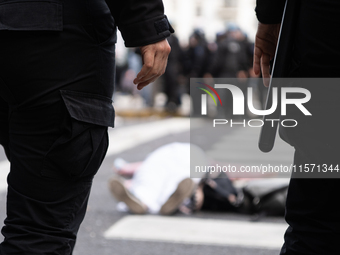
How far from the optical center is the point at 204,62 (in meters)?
12.2

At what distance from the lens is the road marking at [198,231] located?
10.2ft

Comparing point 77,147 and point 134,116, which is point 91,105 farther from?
point 134,116

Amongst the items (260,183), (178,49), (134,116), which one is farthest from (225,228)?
(178,49)

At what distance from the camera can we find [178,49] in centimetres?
1205

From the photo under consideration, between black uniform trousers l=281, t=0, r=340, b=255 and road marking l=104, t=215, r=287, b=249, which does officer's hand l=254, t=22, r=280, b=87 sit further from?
road marking l=104, t=215, r=287, b=249

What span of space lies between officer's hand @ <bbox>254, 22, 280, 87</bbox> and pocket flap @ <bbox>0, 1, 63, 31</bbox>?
0.66 metres

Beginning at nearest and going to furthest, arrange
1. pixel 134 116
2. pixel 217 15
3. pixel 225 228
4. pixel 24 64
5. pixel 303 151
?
pixel 24 64 → pixel 303 151 → pixel 225 228 → pixel 134 116 → pixel 217 15

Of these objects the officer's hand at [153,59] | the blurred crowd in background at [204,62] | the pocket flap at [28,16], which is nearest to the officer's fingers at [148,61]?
the officer's hand at [153,59]

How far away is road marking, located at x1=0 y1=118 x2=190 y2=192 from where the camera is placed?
6.80 meters

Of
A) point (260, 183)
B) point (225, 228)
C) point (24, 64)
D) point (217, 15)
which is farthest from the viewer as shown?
point (217, 15)

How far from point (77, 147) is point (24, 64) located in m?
0.26

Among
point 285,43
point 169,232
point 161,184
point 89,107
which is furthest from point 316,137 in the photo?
point 161,184

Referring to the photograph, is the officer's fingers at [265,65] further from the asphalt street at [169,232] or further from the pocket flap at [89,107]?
the asphalt street at [169,232]

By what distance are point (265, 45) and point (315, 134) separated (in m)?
0.38
